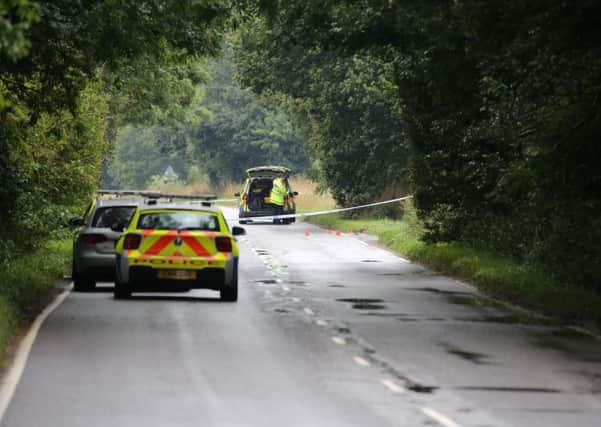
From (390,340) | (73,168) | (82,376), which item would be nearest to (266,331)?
(390,340)

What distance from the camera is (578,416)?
12.9 metres

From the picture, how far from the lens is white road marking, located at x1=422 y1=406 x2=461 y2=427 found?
1221 centimetres

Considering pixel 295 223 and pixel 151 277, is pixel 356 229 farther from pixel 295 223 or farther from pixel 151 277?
pixel 151 277

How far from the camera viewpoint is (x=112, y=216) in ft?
86.9

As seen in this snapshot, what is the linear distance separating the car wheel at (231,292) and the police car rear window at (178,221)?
90 cm

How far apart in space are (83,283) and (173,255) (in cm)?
309

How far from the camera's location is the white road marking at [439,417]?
481 inches

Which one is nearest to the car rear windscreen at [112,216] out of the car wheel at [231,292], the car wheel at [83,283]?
the car wheel at [83,283]

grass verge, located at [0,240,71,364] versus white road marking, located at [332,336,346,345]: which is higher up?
grass verge, located at [0,240,71,364]

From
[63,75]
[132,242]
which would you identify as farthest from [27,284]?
[63,75]

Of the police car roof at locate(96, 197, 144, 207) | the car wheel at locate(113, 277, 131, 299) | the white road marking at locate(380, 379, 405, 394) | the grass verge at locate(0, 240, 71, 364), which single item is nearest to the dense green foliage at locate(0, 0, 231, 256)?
the grass verge at locate(0, 240, 71, 364)

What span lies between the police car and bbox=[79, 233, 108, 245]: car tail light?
171 centimetres

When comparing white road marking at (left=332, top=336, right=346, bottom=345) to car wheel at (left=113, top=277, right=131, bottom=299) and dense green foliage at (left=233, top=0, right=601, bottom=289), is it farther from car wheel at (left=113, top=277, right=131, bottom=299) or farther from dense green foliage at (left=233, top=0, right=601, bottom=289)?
car wheel at (left=113, top=277, right=131, bottom=299)

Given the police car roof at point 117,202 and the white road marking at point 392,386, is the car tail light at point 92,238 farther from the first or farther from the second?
the white road marking at point 392,386
